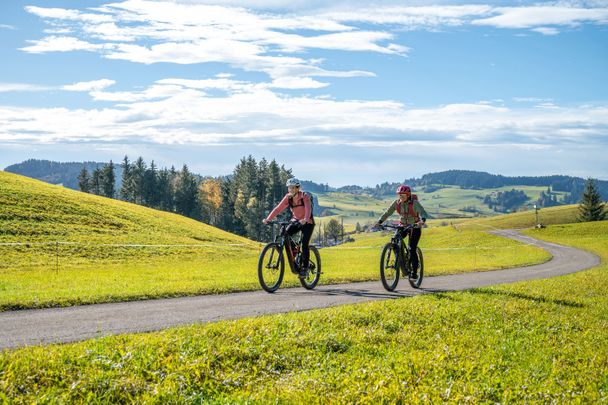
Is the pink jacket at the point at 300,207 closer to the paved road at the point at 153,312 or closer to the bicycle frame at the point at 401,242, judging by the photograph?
the paved road at the point at 153,312

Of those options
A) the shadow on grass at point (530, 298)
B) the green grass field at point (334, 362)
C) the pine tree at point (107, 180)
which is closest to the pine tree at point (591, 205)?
the pine tree at point (107, 180)

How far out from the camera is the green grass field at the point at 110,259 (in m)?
16.1

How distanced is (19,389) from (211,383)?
2285 mm

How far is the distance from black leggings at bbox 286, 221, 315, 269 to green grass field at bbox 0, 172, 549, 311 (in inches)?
71.5

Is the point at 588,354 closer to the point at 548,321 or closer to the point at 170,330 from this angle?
the point at 548,321

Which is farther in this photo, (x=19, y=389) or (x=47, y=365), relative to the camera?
(x=47, y=365)

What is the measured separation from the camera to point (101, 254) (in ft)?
129

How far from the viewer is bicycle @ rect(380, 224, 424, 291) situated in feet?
54.1

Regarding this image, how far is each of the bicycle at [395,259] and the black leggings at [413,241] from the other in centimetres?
10

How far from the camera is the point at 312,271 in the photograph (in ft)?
54.0

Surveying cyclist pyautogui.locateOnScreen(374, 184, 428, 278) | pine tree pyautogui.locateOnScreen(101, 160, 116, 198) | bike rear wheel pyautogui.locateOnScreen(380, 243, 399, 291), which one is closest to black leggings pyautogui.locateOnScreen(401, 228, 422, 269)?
cyclist pyautogui.locateOnScreen(374, 184, 428, 278)

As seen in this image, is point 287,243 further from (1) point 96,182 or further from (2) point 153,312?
(1) point 96,182

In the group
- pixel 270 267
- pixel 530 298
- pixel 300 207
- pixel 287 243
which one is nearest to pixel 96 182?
pixel 270 267

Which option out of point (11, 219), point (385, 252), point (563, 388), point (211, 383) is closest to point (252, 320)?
point (211, 383)
